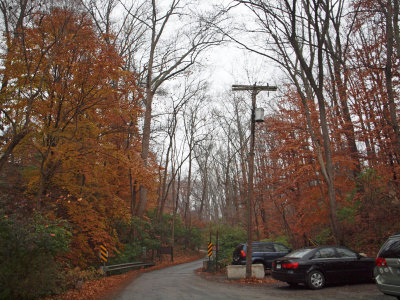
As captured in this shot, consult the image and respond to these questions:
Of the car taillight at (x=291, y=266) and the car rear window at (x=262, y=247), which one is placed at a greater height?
the car rear window at (x=262, y=247)

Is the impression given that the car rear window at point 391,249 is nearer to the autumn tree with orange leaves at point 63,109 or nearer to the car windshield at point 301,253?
the car windshield at point 301,253

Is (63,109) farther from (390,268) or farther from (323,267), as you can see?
(390,268)

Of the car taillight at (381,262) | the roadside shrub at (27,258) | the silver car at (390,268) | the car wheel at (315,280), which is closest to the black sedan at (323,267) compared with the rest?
Answer: the car wheel at (315,280)

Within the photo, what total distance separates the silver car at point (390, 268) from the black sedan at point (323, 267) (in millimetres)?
3234

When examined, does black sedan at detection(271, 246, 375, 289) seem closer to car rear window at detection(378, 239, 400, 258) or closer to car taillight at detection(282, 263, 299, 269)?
car taillight at detection(282, 263, 299, 269)

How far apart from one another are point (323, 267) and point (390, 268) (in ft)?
12.4

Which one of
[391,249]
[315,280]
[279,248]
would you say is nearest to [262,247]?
[279,248]

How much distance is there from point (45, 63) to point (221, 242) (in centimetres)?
1307

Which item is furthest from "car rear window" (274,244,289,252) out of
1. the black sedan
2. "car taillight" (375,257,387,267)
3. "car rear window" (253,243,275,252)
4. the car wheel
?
"car taillight" (375,257,387,267)

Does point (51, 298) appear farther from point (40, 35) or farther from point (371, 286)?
→ point (371, 286)

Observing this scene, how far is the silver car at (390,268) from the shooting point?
652 cm

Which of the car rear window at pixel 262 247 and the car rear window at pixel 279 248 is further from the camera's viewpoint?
the car rear window at pixel 279 248

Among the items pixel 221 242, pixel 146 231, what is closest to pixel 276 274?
pixel 221 242

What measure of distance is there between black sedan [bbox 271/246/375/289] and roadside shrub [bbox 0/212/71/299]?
22.3 ft
